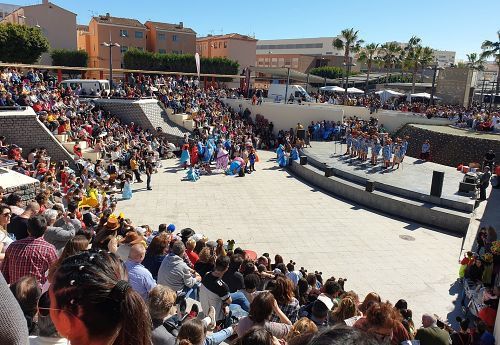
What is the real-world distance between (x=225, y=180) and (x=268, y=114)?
42.2 ft

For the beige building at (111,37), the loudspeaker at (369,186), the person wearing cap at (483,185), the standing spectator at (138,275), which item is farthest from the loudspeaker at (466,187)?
the beige building at (111,37)

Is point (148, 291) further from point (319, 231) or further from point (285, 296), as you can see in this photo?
point (319, 231)

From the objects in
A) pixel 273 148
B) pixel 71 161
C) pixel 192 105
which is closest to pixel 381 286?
pixel 71 161

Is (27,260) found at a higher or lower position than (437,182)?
higher

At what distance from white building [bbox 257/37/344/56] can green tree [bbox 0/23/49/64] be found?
6921 cm

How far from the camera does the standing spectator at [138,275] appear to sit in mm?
4793

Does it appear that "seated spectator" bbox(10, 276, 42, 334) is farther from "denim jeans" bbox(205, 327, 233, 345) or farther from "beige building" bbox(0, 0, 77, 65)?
"beige building" bbox(0, 0, 77, 65)

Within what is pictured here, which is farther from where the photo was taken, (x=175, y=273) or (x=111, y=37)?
(x=111, y=37)

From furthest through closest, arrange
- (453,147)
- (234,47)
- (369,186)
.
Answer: (234,47) < (453,147) < (369,186)

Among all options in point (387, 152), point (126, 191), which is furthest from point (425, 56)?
point (126, 191)

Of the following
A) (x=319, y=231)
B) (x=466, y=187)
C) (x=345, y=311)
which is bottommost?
(x=319, y=231)

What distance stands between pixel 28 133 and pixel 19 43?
2700cm

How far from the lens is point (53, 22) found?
5222 centimetres

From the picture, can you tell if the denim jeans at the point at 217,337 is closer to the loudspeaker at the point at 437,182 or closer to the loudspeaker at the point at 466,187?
the loudspeaker at the point at 437,182
